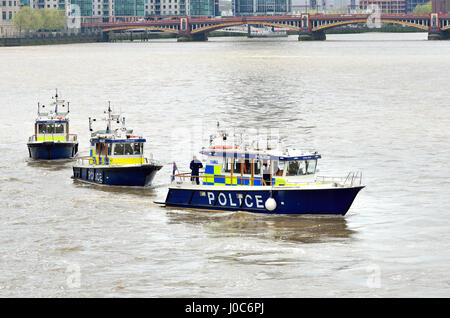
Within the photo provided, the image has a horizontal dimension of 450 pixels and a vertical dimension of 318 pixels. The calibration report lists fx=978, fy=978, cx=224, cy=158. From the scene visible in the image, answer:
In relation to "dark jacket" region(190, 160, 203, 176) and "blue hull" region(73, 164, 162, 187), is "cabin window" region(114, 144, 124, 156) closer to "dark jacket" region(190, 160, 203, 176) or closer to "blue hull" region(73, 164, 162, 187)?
"blue hull" region(73, 164, 162, 187)

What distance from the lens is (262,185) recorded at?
3788 centimetres

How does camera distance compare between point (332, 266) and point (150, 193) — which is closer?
point (332, 266)

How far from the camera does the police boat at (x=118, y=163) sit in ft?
148

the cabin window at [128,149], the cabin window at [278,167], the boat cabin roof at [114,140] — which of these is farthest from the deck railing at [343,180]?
the cabin window at [128,149]

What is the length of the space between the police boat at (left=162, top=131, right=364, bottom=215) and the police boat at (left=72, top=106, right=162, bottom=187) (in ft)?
18.5

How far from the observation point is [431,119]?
78.6m

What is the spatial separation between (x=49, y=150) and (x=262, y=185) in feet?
66.4

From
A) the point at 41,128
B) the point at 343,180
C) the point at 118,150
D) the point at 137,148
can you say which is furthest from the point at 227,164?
the point at 41,128

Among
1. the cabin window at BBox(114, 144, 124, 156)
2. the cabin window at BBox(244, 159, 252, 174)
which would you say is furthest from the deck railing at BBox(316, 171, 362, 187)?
the cabin window at BBox(114, 144, 124, 156)

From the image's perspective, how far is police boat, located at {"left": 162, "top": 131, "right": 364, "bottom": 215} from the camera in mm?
37000

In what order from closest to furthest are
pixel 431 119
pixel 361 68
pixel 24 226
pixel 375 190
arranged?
pixel 24 226, pixel 375 190, pixel 431 119, pixel 361 68

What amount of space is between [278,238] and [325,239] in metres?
1.65

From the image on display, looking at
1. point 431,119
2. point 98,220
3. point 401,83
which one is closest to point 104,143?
point 98,220
